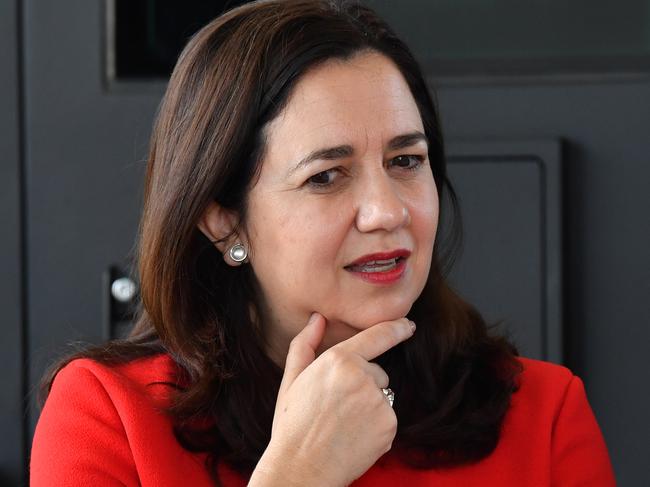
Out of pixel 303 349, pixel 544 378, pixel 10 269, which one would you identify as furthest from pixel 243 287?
pixel 10 269

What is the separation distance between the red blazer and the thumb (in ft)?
0.59

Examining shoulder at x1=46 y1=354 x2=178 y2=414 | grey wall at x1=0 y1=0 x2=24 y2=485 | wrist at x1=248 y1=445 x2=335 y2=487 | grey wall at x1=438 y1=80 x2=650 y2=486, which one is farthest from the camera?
grey wall at x1=0 y1=0 x2=24 y2=485

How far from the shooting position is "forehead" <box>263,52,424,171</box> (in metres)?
1.64

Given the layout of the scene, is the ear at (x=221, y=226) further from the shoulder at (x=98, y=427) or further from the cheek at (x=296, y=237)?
the shoulder at (x=98, y=427)

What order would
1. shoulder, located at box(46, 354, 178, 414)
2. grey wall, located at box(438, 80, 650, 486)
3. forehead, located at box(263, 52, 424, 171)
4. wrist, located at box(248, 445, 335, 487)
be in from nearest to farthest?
1. wrist, located at box(248, 445, 335, 487)
2. forehead, located at box(263, 52, 424, 171)
3. shoulder, located at box(46, 354, 178, 414)
4. grey wall, located at box(438, 80, 650, 486)

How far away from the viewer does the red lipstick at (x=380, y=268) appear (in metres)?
1.66

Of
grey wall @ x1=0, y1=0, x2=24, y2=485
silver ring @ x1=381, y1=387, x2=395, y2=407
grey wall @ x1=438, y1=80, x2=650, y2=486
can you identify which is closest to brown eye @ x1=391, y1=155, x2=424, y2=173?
silver ring @ x1=381, y1=387, x2=395, y2=407

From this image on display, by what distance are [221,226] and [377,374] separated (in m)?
0.34

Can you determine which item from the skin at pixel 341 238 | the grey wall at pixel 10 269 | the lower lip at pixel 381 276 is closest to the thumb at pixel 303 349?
the skin at pixel 341 238

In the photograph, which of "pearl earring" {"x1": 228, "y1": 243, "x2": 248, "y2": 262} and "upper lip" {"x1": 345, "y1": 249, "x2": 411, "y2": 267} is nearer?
"upper lip" {"x1": 345, "y1": 249, "x2": 411, "y2": 267}

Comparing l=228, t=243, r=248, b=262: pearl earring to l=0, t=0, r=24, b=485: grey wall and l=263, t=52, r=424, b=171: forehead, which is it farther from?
l=0, t=0, r=24, b=485: grey wall

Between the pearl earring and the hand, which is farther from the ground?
the pearl earring

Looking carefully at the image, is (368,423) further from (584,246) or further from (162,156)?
(584,246)

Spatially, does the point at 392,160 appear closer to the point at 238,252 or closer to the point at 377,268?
the point at 377,268
